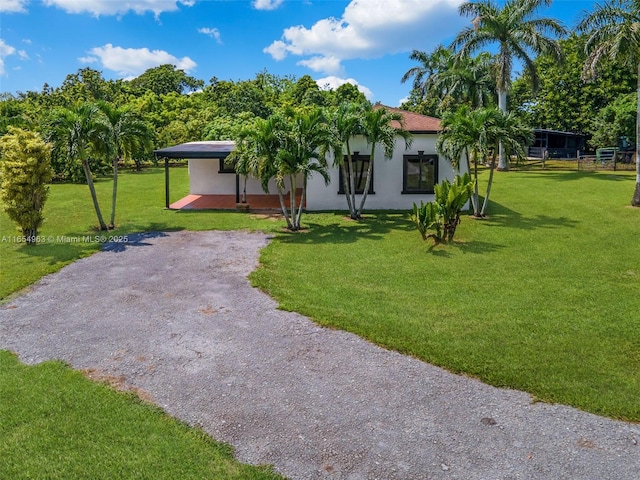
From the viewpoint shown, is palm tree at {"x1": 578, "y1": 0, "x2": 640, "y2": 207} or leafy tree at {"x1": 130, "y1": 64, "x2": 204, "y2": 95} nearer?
palm tree at {"x1": 578, "y1": 0, "x2": 640, "y2": 207}

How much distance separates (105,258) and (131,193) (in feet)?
41.8

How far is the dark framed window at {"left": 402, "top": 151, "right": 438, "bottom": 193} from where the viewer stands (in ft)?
59.1

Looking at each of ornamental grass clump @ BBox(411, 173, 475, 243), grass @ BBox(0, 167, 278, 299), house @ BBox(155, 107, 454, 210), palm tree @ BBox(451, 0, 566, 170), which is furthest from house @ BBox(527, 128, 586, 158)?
ornamental grass clump @ BBox(411, 173, 475, 243)

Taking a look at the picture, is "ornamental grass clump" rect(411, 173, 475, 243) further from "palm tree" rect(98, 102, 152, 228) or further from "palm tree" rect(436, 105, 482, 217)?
"palm tree" rect(98, 102, 152, 228)

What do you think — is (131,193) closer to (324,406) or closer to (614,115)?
(324,406)

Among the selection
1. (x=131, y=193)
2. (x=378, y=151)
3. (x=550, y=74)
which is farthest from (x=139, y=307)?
(x=550, y=74)

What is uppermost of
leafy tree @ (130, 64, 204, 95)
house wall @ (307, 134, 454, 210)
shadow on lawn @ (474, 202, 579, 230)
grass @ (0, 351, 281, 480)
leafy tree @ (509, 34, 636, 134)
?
leafy tree @ (130, 64, 204, 95)

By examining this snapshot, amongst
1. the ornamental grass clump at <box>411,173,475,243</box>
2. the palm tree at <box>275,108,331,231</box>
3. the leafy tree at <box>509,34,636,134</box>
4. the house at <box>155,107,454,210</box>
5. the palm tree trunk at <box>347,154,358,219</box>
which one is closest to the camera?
the ornamental grass clump at <box>411,173,475,243</box>

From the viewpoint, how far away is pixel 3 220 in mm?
15906

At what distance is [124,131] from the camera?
14.0 m

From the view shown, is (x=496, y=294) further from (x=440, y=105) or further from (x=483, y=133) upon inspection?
(x=440, y=105)

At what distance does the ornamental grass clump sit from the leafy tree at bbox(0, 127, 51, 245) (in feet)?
32.8

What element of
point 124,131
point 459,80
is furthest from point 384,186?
point 459,80

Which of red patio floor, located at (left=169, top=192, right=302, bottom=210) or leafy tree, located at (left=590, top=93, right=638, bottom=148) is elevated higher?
leafy tree, located at (left=590, top=93, right=638, bottom=148)
